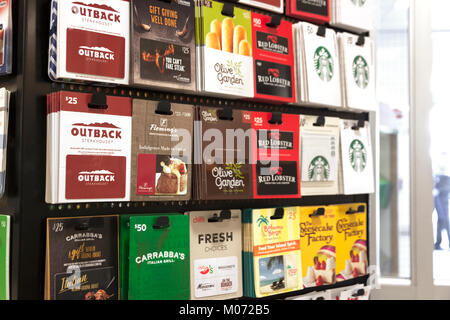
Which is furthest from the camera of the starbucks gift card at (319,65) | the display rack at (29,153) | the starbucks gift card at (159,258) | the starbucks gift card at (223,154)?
the starbucks gift card at (319,65)

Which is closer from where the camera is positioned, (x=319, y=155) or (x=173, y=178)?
(x=173, y=178)

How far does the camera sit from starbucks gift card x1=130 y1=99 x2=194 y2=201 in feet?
5.17

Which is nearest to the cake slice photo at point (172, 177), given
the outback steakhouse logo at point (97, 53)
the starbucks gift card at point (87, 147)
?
the starbucks gift card at point (87, 147)

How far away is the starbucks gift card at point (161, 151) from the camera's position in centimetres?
158

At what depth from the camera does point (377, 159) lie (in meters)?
2.88

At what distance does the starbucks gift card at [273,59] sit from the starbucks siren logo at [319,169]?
28cm

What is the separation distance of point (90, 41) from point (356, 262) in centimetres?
151

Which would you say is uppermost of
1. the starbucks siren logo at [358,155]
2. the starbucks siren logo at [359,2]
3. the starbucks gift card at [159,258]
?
the starbucks siren logo at [359,2]

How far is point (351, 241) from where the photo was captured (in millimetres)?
2264

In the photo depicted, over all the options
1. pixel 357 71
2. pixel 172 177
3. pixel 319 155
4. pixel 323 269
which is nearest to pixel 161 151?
pixel 172 177

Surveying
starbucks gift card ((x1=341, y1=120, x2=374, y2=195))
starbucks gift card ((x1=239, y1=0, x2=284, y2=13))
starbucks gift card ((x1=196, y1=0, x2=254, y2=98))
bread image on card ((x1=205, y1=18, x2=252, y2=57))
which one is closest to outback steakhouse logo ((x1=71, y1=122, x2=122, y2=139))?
starbucks gift card ((x1=196, y1=0, x2=254, y2=98))

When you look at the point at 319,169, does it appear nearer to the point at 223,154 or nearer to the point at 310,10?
the point at 223,154

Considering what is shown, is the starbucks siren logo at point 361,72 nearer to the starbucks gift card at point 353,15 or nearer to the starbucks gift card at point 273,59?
the starbucks gift card at point 353,15

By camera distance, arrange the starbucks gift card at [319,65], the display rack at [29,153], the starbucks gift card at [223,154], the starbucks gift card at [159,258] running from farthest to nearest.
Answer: the starbucks gift card at [319,65], the starbucks gift card at [223,154], the starbucks gift card at [159,258], the display rack at [29,153]
